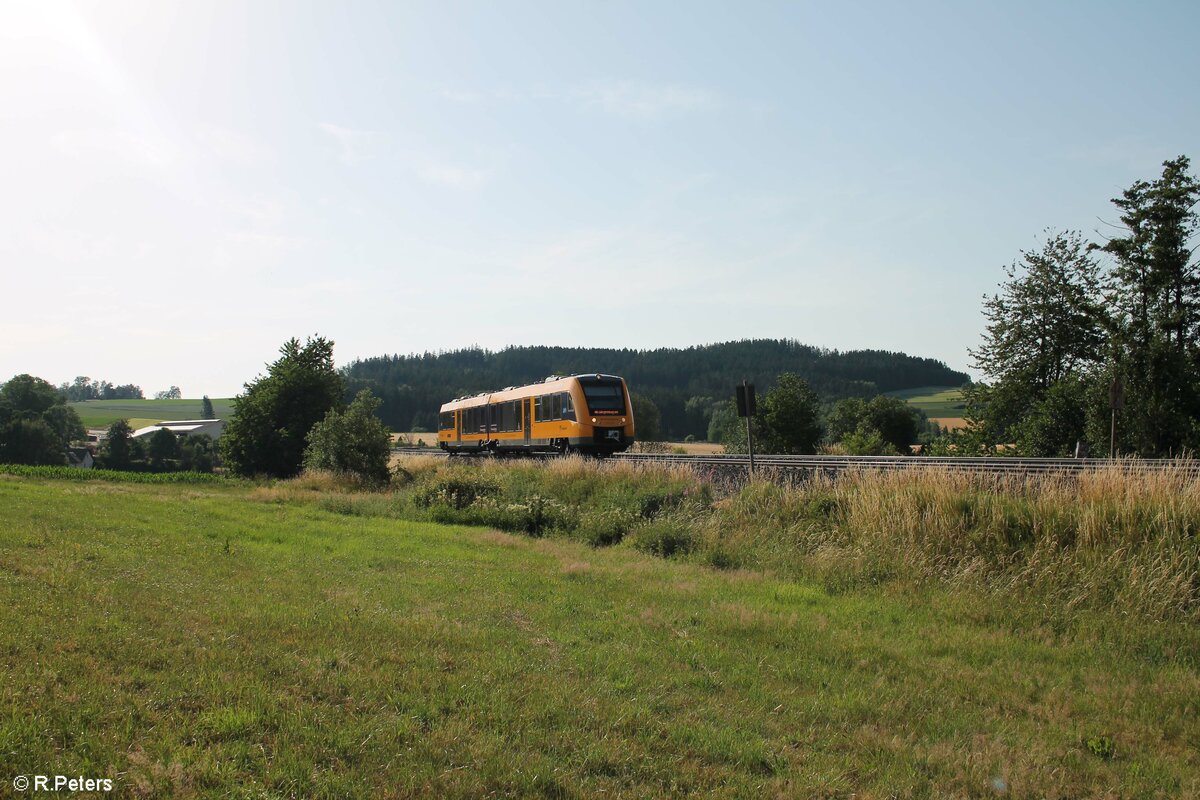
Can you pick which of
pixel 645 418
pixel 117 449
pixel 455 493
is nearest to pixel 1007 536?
pixel 455 493

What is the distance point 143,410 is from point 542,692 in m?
152

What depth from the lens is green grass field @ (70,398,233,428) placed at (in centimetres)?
12106

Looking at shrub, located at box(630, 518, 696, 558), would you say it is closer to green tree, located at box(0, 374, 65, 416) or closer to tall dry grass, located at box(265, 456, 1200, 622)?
tall dry grass, located at box(265, 456, 1200, 622)

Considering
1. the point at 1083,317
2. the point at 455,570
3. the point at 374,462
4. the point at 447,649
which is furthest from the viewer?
the point at 1083,317

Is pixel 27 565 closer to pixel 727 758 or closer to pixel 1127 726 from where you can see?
pixel 727 758

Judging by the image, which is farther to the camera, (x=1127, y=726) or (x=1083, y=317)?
(x=1083, y=317)

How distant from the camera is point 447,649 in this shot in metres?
6.64

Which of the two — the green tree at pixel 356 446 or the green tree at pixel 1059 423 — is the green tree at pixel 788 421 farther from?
the green tree at pixel 356 446

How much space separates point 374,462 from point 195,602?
78.5 feet

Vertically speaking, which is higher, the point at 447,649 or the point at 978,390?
the point at 978,390

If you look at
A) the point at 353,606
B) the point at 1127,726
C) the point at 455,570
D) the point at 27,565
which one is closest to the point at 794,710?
the point at 1127,726

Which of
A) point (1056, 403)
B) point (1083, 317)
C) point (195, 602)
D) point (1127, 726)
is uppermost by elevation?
point (1083, 317)

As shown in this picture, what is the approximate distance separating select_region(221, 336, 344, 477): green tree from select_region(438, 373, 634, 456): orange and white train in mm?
11325

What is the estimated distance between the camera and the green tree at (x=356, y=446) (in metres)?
30.8
